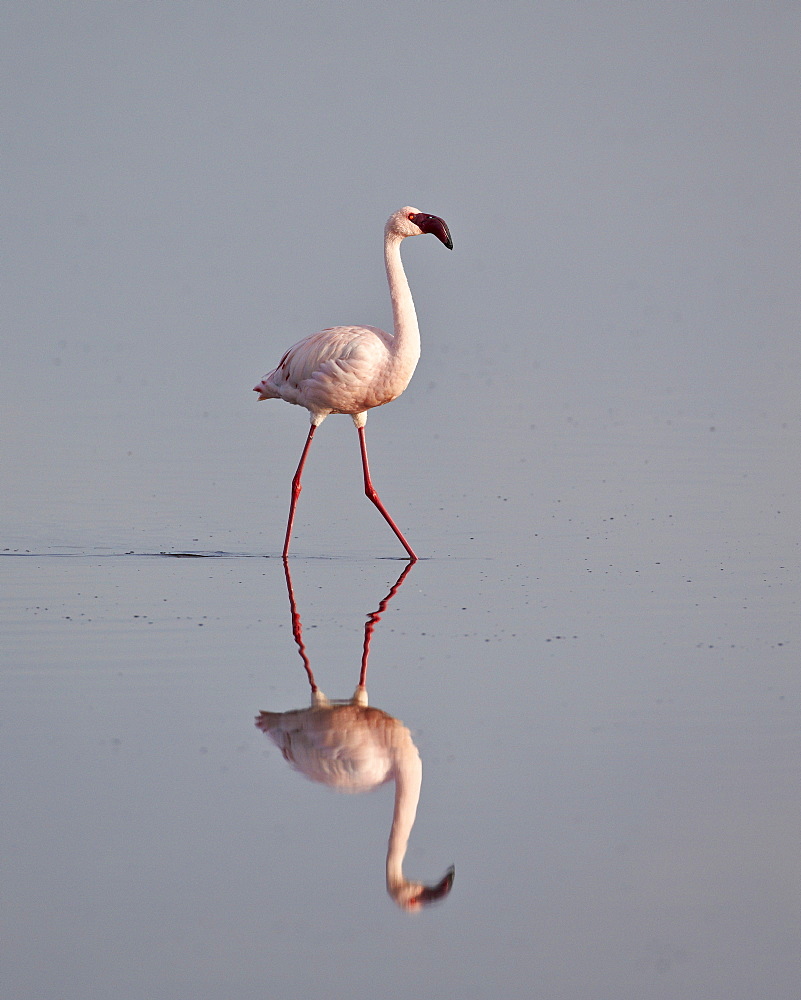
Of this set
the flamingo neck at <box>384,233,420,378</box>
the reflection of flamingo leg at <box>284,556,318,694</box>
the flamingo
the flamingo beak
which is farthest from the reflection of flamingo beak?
the flamingo beak

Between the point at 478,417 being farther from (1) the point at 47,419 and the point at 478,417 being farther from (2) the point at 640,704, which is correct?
(2) the point at 640,704

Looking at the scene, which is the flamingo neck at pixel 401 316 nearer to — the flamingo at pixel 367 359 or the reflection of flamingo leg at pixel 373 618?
the flamingo at pixel 367 359

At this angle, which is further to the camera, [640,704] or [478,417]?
[478,417]

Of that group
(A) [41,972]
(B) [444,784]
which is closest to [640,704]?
(B) [444,784]

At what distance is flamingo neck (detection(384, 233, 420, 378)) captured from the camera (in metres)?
9.47

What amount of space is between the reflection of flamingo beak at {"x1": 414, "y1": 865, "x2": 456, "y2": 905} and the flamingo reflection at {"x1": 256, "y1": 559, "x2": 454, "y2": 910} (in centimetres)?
8

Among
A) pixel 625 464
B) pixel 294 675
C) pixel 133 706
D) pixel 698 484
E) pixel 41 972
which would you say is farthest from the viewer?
pixel 625 464

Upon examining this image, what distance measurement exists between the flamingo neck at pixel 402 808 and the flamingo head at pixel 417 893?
17 mm

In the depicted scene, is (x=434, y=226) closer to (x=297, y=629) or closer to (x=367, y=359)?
(x=367, y=359)

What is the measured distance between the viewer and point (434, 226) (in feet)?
31.6

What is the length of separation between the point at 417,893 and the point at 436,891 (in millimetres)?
55

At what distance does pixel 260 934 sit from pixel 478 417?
11.7m

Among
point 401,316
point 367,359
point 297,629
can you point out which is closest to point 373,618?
point 297,629

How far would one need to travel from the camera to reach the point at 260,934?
400 centimetres
